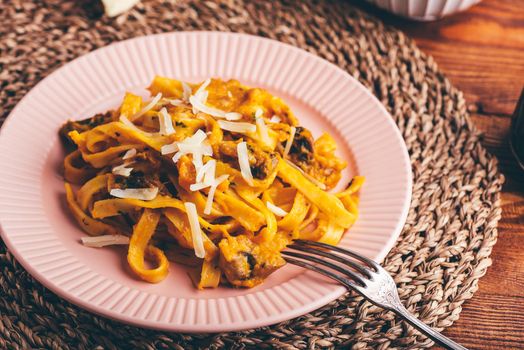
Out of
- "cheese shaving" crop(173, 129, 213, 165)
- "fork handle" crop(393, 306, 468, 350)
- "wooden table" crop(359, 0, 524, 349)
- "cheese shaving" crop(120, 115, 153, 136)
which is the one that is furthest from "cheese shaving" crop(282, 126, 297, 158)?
"wooden table" crop(359, 0, 524, 349)

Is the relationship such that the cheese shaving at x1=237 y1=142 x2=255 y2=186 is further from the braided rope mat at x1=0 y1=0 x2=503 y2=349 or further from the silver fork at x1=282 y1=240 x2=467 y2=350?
the braided rope mat at x1=0 y1=0 x2=503 y2=349

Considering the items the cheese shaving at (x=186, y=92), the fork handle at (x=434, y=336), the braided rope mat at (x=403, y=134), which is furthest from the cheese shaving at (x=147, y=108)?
the fork handle at (x=434, y=336)

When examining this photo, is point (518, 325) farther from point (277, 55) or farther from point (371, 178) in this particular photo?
point (277, 55)

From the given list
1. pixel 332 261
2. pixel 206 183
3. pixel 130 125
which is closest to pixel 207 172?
pixel 206 183

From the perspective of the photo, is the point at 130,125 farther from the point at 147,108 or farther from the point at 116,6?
the point at 116,6

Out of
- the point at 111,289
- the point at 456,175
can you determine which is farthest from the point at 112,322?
the point at 456,175

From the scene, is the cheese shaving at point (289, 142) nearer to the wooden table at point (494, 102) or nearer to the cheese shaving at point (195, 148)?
the cheese shaving at point (195, 148)

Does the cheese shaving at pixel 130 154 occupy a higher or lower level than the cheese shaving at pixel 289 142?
lower
